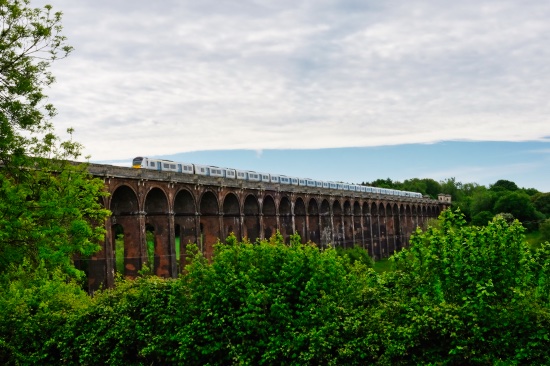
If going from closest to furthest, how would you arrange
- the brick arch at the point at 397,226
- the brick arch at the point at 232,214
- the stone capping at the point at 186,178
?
the stone capping at the point at 186,178, the brick arch at the point at 232,214, the brick arch at the point at 397,226

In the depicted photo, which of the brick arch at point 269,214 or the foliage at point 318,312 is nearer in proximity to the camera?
the foliage at point 318,312

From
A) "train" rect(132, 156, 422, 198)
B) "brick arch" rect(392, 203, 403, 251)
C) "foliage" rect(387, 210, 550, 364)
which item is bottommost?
"brick arch" rect(392, 203, 403, 251)

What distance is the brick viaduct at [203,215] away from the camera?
40594 millimetres

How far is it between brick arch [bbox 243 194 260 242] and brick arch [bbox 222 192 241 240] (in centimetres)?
305

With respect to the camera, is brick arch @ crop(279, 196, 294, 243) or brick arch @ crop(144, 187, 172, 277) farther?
brick arch @ crop(279, 196, 294, 243)

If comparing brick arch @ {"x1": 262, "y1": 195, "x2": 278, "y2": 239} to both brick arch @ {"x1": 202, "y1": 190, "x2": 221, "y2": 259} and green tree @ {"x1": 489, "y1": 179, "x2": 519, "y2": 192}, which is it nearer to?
brick arch @ {"x1": 202, "y1": 190, "x2": 221, "y2": 259}

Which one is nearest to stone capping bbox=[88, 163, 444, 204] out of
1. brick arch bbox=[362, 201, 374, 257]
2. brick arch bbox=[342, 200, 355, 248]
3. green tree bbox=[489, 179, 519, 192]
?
brick arch bbox=[342, 200, 355, 248]

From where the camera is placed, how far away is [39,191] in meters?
24.1

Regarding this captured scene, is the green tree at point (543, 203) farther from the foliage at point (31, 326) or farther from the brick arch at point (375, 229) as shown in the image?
the foliage at point (31, 326)

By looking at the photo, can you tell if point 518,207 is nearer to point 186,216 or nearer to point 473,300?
point 186,216

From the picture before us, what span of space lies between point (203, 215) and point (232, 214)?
3.89 meters

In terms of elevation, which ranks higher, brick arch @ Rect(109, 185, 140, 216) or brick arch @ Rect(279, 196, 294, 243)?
brick arch @ Rect(109, 185, 140, 216)

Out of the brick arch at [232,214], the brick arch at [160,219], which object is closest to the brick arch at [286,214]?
the brick arch at [232,214]

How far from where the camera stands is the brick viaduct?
40594 mm
